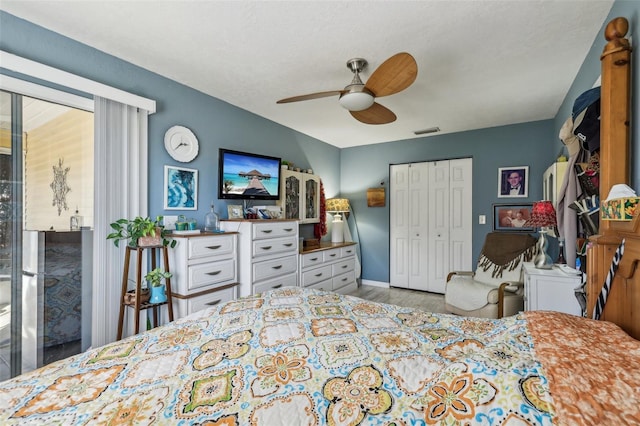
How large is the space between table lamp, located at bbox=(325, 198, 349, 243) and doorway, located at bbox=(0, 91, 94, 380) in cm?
313

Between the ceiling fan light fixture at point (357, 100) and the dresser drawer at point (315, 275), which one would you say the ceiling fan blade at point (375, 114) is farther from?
the dresser drawer at point (315, 275)

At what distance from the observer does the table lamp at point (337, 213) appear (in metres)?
4.68

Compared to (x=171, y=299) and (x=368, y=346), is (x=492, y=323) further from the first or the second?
(x=171, y=299)

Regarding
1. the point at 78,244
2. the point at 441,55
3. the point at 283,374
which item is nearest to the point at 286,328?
the point at 283,374

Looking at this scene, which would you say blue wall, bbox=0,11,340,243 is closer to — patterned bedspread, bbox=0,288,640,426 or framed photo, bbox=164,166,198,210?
framed photo, bbox=164,166,198,210

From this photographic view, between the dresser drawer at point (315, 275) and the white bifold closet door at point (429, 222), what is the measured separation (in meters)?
1.53

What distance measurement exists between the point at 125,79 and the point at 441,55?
2.58 m

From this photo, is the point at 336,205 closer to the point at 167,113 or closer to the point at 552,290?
the point at 167,113

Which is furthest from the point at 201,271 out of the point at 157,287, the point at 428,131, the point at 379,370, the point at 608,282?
the point at 428,131

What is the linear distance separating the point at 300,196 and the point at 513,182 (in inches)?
117

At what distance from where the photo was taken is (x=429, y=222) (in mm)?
4691

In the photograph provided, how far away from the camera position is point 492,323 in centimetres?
150

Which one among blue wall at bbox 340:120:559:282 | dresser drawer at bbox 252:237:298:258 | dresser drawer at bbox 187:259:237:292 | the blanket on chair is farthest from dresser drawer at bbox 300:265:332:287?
the blanket on chair

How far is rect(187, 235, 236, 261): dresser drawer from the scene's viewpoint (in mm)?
2537
